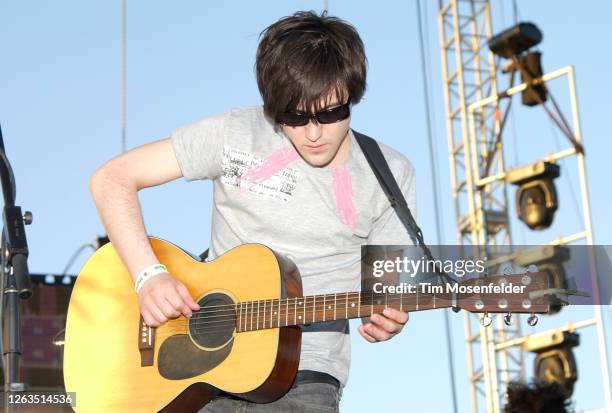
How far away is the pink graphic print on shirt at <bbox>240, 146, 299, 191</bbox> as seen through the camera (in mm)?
3650

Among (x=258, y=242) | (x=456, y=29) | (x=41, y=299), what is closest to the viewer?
(x=258, y=242)

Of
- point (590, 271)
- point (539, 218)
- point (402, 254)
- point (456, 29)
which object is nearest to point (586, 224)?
point (539, 218)

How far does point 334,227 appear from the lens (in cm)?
356

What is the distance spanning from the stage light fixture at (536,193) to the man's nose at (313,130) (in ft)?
36.1

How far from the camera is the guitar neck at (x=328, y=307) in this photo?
11.4 ft

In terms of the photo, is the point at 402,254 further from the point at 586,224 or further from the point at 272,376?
the point at 586,224

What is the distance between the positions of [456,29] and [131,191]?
13.7 m

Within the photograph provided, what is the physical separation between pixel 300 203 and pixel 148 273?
600mm

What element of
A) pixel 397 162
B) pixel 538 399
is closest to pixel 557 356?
pixel 538 399

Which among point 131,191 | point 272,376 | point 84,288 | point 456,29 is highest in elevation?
point 456,29

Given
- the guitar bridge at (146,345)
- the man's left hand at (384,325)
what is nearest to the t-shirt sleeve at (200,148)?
the guitar bridge at (146,345)

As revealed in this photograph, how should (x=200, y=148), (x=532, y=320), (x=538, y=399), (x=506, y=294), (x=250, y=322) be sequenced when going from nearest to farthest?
(x=532, y=320), (x=506, y=294), (x=250, y=322), (x=200, y=148), (x=538, y=399)

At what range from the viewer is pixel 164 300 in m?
3.62

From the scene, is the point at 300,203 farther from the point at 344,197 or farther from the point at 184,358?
the point at 184,358
